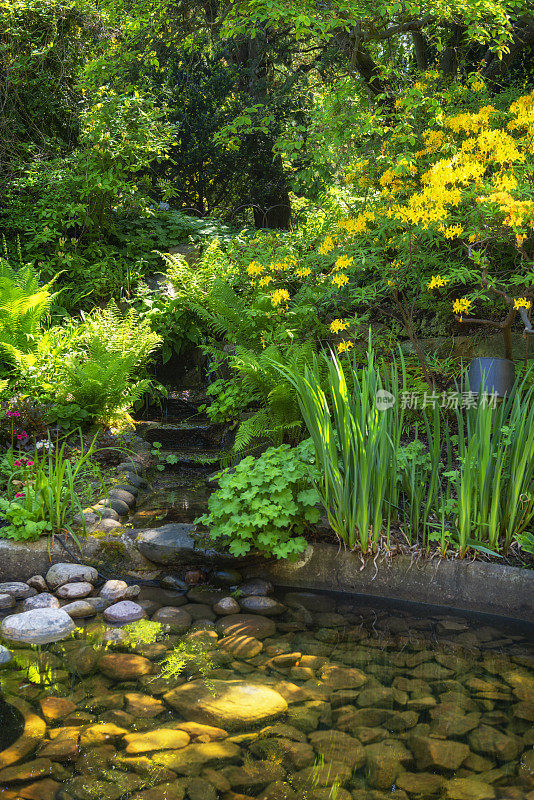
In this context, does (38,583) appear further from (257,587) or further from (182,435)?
(182,435)

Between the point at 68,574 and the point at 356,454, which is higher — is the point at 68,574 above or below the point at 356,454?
below

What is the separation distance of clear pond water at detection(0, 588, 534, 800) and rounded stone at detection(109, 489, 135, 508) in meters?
1.05

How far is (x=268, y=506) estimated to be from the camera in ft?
9.43

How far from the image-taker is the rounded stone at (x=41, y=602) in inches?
110

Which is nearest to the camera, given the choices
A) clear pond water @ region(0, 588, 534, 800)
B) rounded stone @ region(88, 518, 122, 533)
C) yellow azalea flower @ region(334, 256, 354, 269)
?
clear pond water @ region(0, 588, 534, 800)

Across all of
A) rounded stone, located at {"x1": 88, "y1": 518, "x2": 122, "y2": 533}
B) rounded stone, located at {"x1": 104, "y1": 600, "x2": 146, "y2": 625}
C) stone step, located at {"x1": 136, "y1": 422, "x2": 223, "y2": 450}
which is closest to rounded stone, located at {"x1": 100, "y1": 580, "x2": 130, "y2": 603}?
rounded stone, located at {"x1": 104, "y1": 600, "x2": 146, "y2": 625}

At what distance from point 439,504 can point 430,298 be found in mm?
2124

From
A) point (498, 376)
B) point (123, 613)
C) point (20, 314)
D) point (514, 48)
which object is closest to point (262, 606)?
point (123, 613)

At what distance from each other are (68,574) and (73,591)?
126 millimetres

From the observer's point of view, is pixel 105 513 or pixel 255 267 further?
pixel 255 267

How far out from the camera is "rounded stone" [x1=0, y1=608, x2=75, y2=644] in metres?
2.58

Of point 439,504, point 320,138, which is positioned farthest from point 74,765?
point 320,138

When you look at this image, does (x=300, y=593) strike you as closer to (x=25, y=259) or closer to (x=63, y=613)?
(x=63, y=613)

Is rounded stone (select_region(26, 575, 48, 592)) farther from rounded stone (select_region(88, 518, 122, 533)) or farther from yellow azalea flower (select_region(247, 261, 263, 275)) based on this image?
yellow azalea flower (select_region(247, 261, 263, 275))
